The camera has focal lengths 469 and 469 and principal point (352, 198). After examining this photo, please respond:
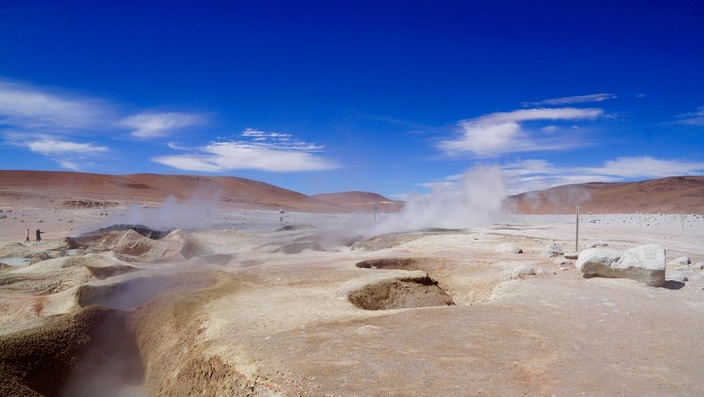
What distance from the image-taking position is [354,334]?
6.93 meters

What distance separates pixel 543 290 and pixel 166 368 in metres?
7.68

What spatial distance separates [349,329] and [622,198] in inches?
3124

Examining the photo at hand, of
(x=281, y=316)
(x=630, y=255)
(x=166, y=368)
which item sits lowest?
(x=166, y=368)

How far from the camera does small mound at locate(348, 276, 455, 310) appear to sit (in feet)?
33.3

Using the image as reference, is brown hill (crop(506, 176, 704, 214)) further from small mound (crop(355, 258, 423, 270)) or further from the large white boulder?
the large white boulder

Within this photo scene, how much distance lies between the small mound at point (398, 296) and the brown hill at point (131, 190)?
43.3m

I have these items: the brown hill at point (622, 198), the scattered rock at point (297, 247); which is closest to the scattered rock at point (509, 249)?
the scattered rock at point (297, 247)

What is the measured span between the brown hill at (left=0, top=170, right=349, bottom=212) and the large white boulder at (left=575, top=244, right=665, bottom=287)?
46.2 metres

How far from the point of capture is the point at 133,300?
11.4m

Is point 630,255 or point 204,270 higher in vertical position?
point 630,255

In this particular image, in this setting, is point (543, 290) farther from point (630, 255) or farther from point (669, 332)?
point (669, 332)

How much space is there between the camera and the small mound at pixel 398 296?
1015 cm

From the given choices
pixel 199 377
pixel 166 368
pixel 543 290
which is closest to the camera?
pixel 199 377

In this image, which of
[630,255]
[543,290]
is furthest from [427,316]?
[630,255]
